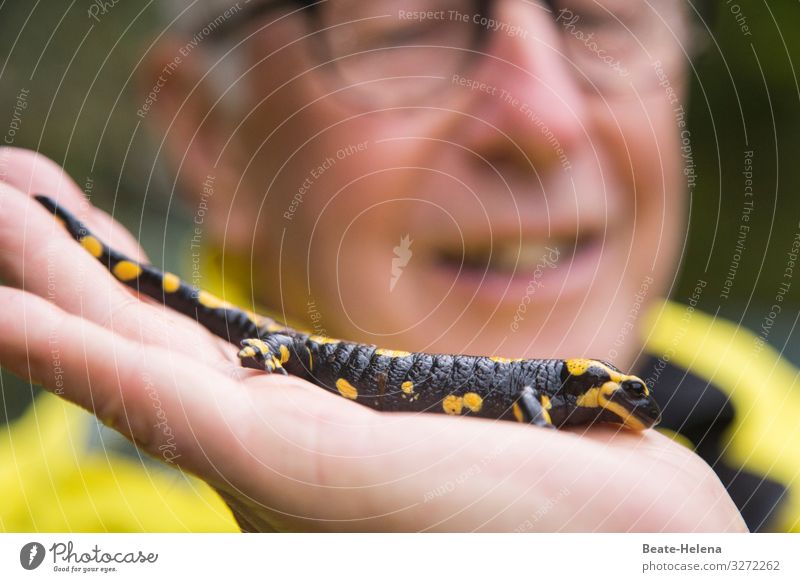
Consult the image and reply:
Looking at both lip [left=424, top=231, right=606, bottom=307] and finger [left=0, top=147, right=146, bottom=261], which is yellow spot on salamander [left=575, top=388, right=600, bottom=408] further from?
finger [left=0, top=147, right=146, bottom=261]

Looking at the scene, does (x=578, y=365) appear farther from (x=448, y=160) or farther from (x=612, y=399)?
(x=448, y=160)

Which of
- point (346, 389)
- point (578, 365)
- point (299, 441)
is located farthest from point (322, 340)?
point (578, 365)

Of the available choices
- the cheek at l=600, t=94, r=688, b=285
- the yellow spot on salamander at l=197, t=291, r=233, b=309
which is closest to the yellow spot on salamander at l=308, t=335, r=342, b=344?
the yellow spot on salamander at l=197, t=291, r=233, b=309

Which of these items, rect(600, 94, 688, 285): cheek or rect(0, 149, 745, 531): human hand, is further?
rect(600, 94, 688, 285): cheek

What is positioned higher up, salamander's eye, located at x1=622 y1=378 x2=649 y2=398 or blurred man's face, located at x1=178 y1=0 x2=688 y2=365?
blurred man's face, located at x1=178 y1=0 x2=688 y2=365

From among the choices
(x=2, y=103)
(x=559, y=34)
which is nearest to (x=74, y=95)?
(x=2, y=103)
